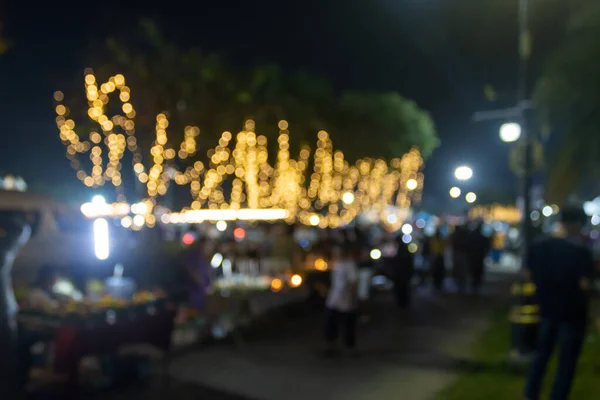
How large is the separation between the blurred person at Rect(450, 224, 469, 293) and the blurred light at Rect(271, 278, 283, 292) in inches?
211

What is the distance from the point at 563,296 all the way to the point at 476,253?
478 inches

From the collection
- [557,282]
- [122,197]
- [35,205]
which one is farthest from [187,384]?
[122,197]

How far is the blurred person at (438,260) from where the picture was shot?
1819 centimetres

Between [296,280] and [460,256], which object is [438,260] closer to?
[460,256]

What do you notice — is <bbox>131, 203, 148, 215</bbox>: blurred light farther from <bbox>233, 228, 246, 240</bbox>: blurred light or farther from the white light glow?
<bbox>233, 228, 246, 240</bbox>: blurred light

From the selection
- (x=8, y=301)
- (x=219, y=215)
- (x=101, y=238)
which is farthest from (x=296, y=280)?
(x=219, y=215)

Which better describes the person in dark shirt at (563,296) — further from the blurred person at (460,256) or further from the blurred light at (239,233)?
the blurred light at (239,233)

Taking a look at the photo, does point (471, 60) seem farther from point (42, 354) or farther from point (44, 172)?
point (44, 172)

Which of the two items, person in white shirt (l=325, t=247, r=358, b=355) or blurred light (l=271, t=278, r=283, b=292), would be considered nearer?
person in white shirt (l=325, t=247, r=358, b=355)

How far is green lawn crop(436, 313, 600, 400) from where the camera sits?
24.6 feet

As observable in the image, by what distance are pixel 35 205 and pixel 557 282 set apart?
10976 millimetres

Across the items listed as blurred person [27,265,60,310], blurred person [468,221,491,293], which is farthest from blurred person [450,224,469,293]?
blurred person [27,265,60,310]

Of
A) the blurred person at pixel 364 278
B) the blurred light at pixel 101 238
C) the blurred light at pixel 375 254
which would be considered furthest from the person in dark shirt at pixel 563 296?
the blurred light at pixel 375 254

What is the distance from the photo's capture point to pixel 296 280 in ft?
47.8
